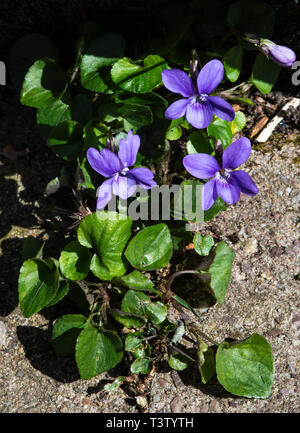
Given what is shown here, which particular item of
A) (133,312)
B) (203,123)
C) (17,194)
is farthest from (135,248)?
(17,194)

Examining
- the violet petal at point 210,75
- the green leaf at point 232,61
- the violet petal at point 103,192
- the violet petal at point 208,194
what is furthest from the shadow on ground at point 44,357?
the green leaf at point 232,61

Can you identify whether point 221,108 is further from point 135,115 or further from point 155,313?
point 155,313

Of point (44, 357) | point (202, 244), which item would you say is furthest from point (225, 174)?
point (44, 357)

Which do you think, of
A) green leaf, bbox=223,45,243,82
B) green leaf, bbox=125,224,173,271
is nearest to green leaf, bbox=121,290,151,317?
green leaf, bbox=125,224,173,271

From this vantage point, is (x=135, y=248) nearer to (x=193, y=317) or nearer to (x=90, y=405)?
(x=193, y=317)

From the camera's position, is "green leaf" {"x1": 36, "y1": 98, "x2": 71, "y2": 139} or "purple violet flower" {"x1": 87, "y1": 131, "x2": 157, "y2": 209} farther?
"green leaf" {"x1": 36, "y1": 98, "x2": 71, "y2": 139}

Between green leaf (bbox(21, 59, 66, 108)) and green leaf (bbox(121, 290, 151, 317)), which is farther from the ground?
green leaf (bbox(21, 59, 66, 108))

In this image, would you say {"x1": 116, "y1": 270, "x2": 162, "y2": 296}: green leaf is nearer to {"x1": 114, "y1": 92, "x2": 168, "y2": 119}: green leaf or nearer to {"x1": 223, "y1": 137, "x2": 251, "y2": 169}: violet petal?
{"x1": 223, "y1": 137, "x2": 251, "y2": 169}: violet petal
